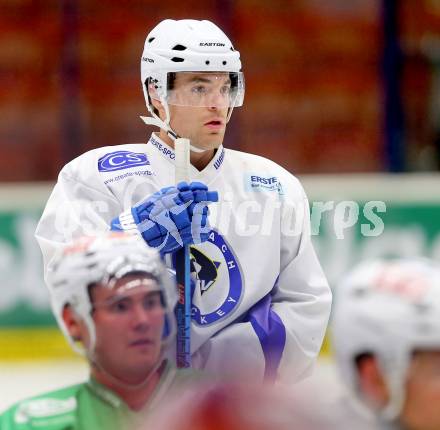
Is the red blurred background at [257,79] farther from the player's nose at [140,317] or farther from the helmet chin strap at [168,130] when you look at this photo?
the player's nose at [140,317]

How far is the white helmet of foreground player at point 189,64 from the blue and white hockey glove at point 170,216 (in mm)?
257

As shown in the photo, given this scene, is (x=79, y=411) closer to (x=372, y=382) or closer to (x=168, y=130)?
(x=372, y=382)

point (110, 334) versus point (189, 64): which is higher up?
point (189, 64)

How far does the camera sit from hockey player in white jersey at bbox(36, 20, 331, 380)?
2562 mm

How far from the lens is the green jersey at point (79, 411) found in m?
1.72

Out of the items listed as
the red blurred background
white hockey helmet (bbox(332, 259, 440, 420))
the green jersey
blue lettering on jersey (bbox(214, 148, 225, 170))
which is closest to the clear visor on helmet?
blue lettering on jersey (bbox(214, 148, 225, 170))

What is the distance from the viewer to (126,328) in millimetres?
1700

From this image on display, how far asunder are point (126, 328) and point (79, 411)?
13cm

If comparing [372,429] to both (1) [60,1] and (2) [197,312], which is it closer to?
(2) [197,312]

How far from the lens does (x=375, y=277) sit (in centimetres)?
155

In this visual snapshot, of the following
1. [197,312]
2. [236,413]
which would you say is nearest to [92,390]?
[236,413]

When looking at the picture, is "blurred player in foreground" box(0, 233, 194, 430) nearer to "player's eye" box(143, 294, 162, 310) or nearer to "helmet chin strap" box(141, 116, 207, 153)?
"player's eye" box(143, 294, 162, 310)

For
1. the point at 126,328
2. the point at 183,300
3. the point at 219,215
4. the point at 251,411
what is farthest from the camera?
the point at 219,215

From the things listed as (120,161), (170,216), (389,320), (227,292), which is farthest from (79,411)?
(120,161)
